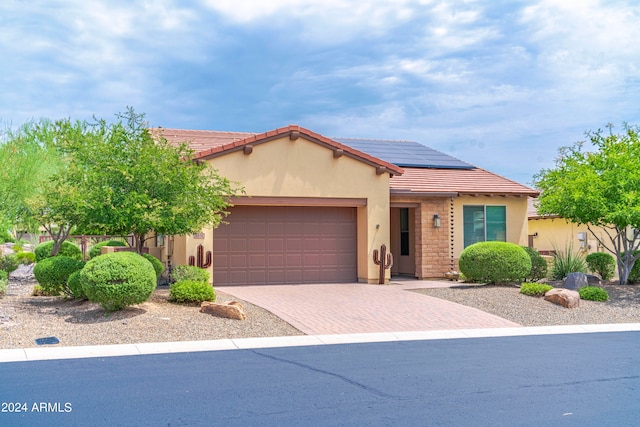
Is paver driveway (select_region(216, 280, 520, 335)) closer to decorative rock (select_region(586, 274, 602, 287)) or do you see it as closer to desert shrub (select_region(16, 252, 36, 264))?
decorative rock (select_region(586, 274, 602, 287))

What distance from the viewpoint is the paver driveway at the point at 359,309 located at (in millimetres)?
13344

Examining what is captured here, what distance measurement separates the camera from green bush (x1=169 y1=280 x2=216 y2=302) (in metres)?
14.4

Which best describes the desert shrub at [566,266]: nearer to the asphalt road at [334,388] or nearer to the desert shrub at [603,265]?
the desert shrub at [603,265]

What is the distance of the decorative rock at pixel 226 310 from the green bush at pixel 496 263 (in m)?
8.10

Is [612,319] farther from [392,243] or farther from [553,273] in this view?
[392,243]

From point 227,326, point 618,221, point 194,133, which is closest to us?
point 227,326

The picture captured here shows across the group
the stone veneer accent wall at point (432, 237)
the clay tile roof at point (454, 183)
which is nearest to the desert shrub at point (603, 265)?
the clay tile roof at point (454, 183)

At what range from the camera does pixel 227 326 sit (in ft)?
41.1

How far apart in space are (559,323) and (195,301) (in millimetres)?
8111

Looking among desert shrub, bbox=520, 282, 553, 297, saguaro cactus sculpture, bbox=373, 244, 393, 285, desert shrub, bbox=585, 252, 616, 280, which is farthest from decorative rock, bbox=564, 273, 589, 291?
saguaro cactus sculpture, bbox=373, 244, 393, 285

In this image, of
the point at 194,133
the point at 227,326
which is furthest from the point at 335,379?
the point at 194,133

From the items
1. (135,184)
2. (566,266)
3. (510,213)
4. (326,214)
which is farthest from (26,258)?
(566,266)

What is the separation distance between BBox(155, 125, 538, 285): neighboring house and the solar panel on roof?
1390mm

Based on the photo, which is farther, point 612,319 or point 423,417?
point 612,319
